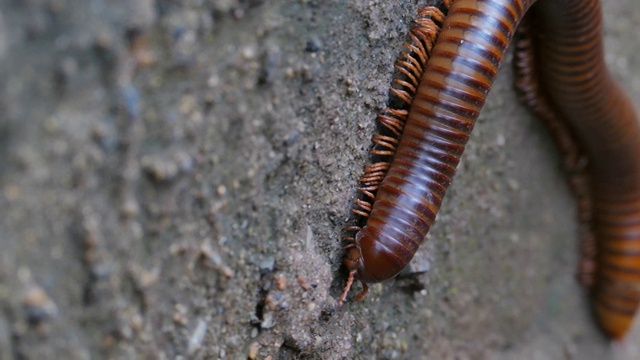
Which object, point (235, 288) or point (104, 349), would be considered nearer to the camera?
point (104, 349)

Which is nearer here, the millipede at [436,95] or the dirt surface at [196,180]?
the dirt surface at [196,180]

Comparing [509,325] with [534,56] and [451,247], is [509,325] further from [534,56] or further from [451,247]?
[534,56]

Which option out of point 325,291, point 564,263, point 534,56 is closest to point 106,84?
point 325,291

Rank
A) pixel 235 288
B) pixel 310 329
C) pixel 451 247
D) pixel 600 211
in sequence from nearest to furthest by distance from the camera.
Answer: pixel 235 288 < pixel 310 329 < pixel 451 247 < pixel 600 211

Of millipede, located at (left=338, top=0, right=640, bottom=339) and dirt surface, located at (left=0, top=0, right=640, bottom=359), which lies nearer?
dirt surface, located at (left=0, top=0, right=640, bottom=359)

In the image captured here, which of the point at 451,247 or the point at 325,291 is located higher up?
the point at 325,291

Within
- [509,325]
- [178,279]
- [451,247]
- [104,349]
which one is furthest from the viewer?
[509,325]

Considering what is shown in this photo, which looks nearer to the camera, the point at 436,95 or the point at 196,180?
the point at 196,180

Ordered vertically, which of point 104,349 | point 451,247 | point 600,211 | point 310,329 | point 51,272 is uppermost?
point 51,272
